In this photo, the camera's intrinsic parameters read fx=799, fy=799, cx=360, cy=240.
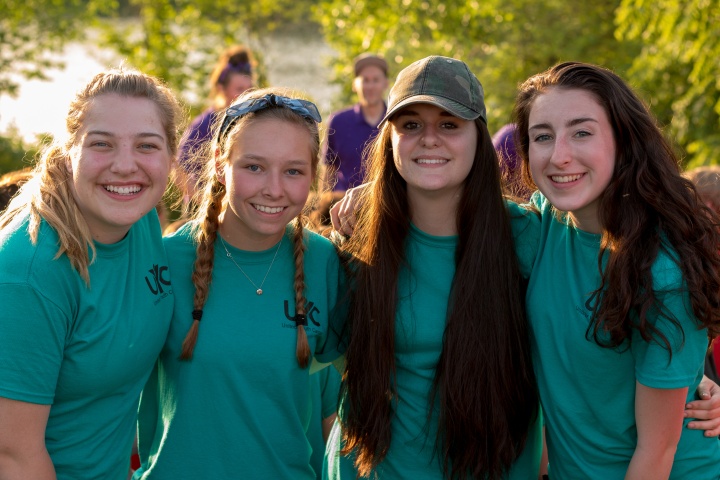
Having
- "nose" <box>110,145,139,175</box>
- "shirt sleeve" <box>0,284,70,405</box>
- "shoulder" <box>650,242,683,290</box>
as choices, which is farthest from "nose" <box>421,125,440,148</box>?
"shirt sleeve" <box>0,284,70,405</box>

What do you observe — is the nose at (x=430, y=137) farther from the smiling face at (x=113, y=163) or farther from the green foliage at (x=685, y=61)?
the green foliage at (x=685, y=61)

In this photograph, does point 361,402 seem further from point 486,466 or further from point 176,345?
point 176,345

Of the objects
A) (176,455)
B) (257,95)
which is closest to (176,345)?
(176,455)

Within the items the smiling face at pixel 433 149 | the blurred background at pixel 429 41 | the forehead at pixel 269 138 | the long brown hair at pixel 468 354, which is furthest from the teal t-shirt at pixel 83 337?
the blurred background at pixel 429 41

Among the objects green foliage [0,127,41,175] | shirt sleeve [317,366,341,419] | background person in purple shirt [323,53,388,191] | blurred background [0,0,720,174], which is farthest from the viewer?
green foliage [0,127,41,175]

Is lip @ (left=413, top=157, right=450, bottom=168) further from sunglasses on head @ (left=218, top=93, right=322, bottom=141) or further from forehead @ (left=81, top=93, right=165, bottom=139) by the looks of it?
forehead @ (left=81, top=93, right=165, bottom=139)

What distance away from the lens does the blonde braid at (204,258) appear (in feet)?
8.91

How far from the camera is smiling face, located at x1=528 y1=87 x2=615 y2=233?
2598 millimetres

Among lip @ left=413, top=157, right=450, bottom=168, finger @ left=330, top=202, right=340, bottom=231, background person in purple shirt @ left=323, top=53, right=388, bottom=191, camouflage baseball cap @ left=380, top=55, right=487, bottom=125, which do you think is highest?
background person in purple shirt @ left=323, top=53, right=388, bottom=191

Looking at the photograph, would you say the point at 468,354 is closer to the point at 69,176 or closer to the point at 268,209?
the point at 268,209

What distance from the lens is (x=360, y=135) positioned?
7000mm

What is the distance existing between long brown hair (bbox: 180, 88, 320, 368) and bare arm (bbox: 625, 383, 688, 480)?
1120 millimetres

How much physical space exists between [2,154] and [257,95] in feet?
31.7

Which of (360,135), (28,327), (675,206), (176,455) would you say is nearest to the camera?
(28,327)
